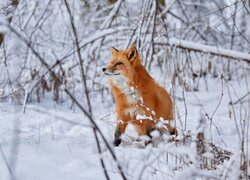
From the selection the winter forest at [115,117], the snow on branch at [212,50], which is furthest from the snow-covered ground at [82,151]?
the snow on branch at [212,50]

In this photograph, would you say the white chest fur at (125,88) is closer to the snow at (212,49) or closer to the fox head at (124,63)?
the fox head at (124,63)

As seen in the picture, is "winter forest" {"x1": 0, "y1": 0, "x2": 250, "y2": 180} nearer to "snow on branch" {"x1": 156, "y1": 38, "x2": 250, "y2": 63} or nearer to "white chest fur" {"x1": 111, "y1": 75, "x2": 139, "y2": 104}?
"snow on branch" {"x1": 156, "y1": 38, "x2": 250, "y2": 63}

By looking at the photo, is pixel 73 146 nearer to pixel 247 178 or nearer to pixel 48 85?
pixel 247 178

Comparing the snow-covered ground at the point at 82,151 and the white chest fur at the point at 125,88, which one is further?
the white chest fur at the point at 125,88

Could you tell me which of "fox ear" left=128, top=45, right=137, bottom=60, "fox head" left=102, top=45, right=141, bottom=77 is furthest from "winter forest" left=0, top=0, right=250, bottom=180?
"fox ear" left=128, top=45, right=137, bottom=60

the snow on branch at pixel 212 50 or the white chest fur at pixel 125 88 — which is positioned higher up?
the snow on branch at pixel 212 50

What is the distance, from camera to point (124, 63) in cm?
495

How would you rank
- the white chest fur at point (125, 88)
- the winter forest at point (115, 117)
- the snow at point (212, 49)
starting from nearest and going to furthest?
the winter forest at point (115, 117) < the white chest fur at point (125, 88) < the snow at point (212, 49)

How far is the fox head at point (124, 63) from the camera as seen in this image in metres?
4.93

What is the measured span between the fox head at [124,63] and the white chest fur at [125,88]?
5 centimetres

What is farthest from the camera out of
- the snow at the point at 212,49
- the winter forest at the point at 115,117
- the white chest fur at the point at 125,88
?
the snow at the point at 212,49

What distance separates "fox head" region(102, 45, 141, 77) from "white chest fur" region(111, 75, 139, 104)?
0.15 feet

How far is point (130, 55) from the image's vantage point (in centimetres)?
498

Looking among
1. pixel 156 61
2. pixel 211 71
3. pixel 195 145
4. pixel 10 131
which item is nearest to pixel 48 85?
pixel 156 61
